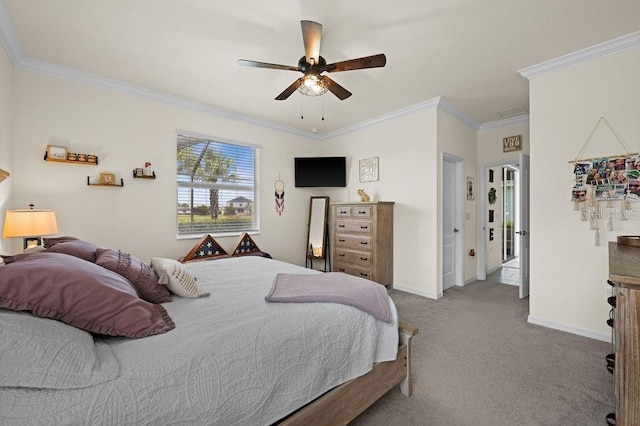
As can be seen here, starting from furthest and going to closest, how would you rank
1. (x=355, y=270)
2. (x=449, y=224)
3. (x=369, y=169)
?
(x=369, y=169)
(x=449, y=224)
(x=355, y=270)

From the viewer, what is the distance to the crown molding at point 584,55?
7.82ft

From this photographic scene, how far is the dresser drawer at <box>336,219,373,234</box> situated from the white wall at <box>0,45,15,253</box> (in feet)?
12.0

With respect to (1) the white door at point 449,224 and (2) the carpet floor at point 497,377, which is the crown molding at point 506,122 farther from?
(2) the carpet floor at point 497,377

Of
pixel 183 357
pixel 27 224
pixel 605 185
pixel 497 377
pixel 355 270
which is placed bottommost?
pixel 497 377

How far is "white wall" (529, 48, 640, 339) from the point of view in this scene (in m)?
2.47

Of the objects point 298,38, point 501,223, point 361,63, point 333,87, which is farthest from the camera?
point 501,223

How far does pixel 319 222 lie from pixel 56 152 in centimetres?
345

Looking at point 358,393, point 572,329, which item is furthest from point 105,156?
point 572,329

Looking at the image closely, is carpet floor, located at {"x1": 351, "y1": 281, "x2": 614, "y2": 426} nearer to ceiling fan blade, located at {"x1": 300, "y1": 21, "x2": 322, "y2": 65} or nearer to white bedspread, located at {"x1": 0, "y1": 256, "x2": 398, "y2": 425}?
white bedspread, located at {"x1": 0, "y1": 256, "x2": 398, "y2": 425}

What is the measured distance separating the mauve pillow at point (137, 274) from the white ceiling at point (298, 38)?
1770mm

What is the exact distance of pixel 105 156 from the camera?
10.2 ft

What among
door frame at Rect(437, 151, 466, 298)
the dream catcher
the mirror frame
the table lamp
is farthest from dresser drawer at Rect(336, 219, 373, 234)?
the table lamp

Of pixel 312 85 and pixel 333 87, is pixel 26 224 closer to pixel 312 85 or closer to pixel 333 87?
pixel 312 85

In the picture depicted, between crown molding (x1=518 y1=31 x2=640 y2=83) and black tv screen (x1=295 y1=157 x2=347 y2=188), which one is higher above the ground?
crown molding (x1=518 y1=31 x2=640 y2=83)
